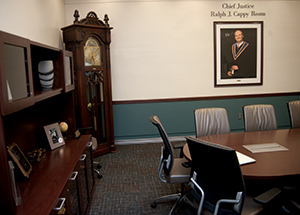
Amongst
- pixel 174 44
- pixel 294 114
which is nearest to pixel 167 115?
pixel 174 44

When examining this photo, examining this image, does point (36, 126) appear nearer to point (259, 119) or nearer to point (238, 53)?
point (259, 119)

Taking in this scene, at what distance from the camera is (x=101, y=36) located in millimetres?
3787

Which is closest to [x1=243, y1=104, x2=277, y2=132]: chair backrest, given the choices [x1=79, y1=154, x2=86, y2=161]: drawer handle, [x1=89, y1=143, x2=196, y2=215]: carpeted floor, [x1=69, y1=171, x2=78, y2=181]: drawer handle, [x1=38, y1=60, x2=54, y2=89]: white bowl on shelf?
[x1=89, y1=143, x2=196, y2=215]: carpeted floor

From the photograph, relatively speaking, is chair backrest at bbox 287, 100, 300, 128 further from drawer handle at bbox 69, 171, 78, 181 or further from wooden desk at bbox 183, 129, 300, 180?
drawer handle at bbox 69, 171, 78, 181

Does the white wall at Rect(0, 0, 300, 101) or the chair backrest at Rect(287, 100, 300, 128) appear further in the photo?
the white wall at Rect(0, 0, 300, 101)

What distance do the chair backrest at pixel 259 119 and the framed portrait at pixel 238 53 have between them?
1.71 meters

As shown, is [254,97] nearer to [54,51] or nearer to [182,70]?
[182,70]

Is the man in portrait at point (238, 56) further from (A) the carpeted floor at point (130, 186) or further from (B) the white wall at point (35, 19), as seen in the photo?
(B) the white wall at point (35, 19)

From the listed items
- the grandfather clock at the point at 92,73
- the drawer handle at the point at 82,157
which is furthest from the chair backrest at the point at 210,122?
the grandfather clock at the point at 92,73

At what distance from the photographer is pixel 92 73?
375 centimetres

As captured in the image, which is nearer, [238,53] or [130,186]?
[130,186]

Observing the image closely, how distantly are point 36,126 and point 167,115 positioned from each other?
8.67 ft

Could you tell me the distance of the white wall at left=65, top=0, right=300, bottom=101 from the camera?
4.37m

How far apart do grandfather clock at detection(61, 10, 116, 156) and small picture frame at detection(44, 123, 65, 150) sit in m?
1.26
